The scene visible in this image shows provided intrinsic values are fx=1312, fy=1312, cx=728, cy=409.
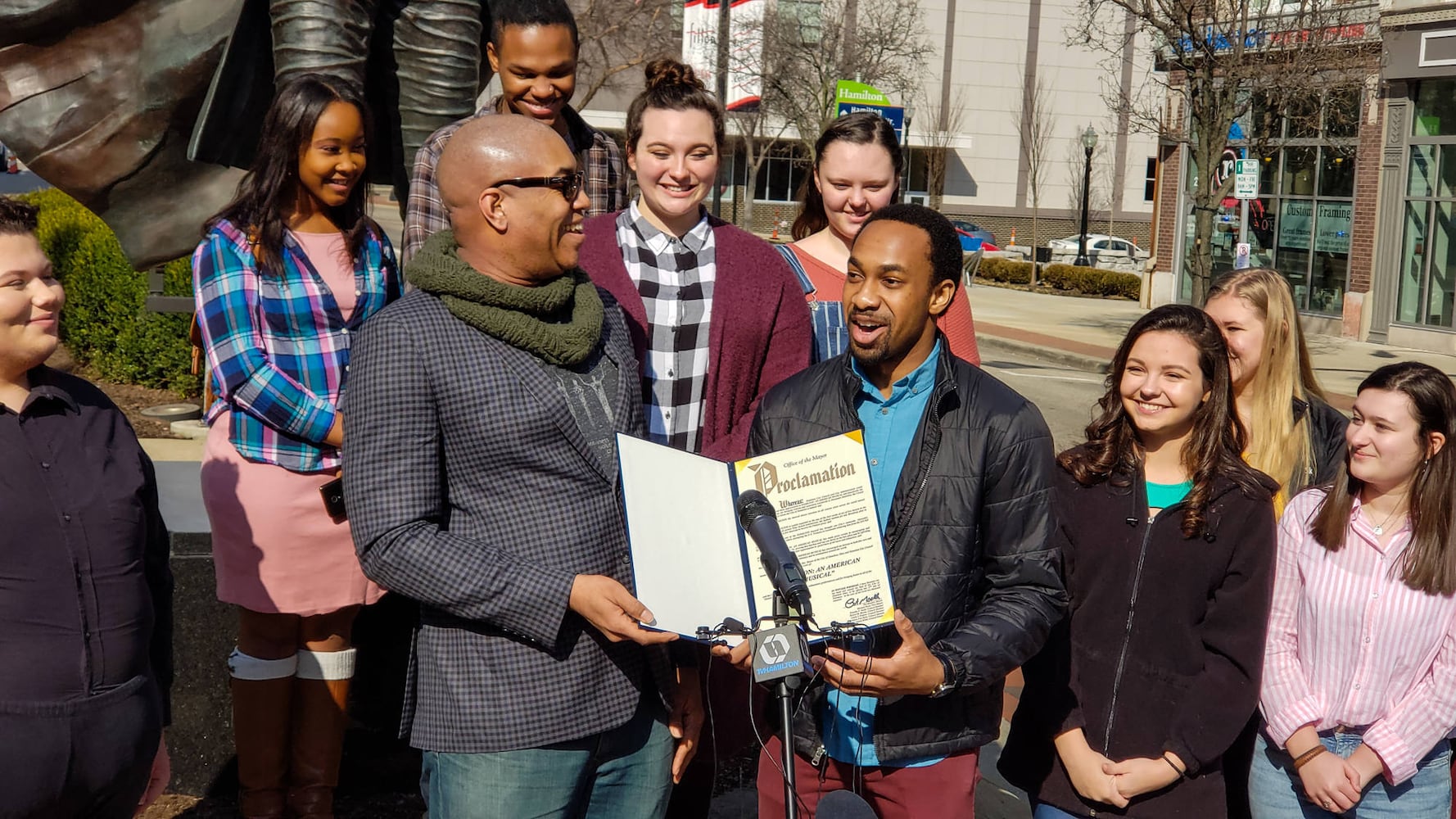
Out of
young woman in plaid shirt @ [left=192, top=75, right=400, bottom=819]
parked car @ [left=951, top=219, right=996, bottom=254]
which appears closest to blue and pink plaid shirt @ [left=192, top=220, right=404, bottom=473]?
young woman in plaid shirt @ [left=192, top=75, right=400, bottom=819]

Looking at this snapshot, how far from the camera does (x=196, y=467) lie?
5.45 meters

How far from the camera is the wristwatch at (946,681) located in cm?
258

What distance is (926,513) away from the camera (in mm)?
2775

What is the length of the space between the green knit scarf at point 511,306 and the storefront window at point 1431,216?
2027 centimetres

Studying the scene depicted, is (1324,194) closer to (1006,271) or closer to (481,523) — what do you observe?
(1006,271)

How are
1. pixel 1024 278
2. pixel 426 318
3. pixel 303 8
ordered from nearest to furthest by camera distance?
pixel 426 318
pixel 303 8
pixel 1024 278

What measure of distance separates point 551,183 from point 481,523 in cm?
69

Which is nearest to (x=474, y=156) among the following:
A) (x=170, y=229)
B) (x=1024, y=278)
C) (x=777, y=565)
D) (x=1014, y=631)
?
(x=777, y=565)

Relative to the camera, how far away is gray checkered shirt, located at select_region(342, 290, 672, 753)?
2.49 meters

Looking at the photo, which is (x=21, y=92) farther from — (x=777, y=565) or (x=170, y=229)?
(x=777, y=565)

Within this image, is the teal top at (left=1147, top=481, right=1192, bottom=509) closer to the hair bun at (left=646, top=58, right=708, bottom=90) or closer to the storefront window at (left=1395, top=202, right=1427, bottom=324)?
the hair bun at (left=646, top=58, right=708, bottom=90)

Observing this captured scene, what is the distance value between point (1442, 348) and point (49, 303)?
68.2 feet

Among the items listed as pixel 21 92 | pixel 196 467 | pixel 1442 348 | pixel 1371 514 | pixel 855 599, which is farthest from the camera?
pixel 1442 348

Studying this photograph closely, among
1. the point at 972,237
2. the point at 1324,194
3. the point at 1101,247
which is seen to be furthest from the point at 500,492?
the point at 1101,247
